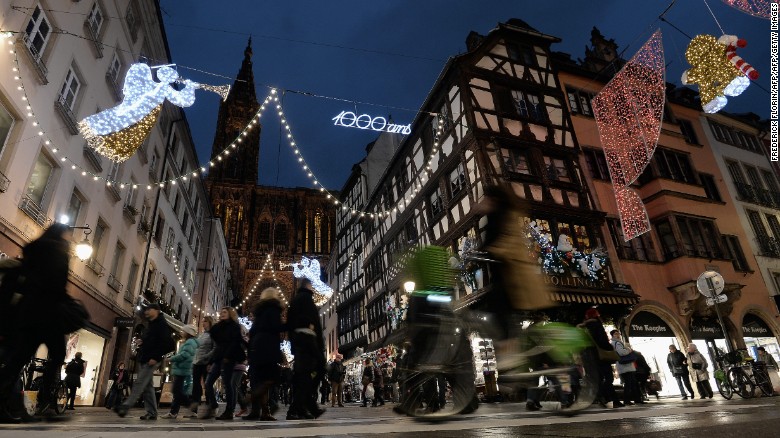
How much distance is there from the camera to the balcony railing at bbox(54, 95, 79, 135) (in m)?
11.3

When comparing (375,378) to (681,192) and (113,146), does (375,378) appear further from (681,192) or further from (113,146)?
(681,192)

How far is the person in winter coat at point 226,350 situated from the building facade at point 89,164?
2.33 m

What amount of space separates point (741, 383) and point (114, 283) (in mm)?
A: 17894

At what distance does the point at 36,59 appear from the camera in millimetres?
10031

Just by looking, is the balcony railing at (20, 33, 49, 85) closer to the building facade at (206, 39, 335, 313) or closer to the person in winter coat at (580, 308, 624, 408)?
the person in winter coat at (580, 308, 624, 408)

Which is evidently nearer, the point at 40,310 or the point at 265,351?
the point at 40,310

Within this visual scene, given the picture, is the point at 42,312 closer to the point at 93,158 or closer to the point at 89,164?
the point at 89,164

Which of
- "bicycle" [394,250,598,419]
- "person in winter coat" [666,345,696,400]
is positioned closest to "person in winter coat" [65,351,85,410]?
"bicycle" [394,250,598,419]

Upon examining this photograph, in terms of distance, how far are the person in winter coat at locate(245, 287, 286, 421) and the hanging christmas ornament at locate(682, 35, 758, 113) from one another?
11.2m

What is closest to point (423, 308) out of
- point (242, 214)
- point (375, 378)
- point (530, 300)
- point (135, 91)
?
point (530, 300)

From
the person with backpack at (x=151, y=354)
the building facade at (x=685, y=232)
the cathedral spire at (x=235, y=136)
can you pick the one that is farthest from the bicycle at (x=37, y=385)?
the cathedral spire at (x=235, y=136)

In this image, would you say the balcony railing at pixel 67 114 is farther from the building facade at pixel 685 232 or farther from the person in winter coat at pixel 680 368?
the building facade at pixel 685 232

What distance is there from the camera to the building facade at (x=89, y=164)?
31.6 ft

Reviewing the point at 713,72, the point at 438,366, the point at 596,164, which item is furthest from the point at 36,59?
the point at 596,164
